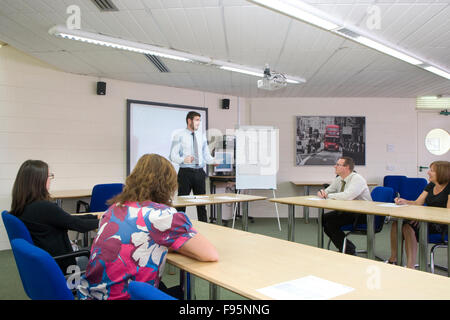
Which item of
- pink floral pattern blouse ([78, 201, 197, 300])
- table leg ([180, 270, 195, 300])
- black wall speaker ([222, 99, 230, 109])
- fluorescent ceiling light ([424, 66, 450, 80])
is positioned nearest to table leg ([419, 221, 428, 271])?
table leg ([180, 270, 195, 300])

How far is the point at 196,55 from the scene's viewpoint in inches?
165

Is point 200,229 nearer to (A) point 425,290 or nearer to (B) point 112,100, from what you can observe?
(A) point 425,290

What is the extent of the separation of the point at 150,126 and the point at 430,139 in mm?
5869

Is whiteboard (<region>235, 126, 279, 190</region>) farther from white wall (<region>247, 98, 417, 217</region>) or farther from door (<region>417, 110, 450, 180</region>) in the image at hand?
door (<region>417, 110, 450, 180</region>)

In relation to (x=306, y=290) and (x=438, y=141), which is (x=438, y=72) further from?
(x=306, y=290)

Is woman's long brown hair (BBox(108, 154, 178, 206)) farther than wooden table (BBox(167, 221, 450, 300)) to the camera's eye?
Yes

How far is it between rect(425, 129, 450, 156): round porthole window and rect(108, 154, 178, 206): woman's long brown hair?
7.21 meters

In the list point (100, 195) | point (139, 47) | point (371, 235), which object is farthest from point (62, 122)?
point (371, 235)

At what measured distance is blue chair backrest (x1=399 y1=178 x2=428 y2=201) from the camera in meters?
5.72

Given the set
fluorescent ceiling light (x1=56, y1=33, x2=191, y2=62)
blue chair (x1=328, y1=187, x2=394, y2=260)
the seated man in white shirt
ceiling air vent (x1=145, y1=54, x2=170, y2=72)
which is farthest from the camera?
ceiling air vent (x1=145, y1=54, x2=170, y2=72)

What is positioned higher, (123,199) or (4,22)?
(4,22)

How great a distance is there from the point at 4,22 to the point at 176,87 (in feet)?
9.98

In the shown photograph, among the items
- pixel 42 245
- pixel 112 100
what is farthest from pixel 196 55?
pixel 42 245

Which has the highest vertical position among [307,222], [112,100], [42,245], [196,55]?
[196,55]
